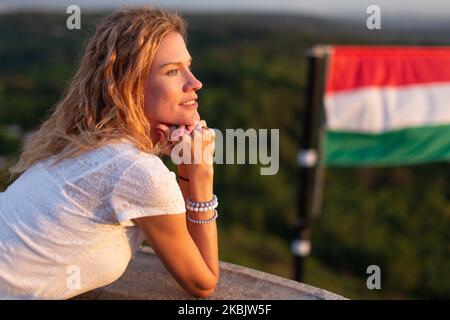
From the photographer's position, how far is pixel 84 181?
164 cm

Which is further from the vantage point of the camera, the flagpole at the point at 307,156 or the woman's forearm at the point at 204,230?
the flagpole at the point at 307,156

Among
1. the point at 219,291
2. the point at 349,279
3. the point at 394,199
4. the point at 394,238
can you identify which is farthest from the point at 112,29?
the point at 394,199

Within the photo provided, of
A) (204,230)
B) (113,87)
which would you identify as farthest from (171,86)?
(204,230)

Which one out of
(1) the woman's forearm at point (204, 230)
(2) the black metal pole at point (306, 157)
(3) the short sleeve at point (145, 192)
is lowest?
(2) the black metal pole at point (306, 157)

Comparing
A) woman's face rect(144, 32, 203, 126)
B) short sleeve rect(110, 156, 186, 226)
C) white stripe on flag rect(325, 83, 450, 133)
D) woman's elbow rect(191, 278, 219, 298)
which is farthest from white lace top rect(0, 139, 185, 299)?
white stripe on flag rect(325, 83, 450, 133)

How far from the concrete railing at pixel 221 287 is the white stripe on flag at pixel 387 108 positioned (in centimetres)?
179

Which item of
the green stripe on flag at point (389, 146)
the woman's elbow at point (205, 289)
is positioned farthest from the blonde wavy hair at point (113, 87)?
the green stripe on flag at point (389, 146)

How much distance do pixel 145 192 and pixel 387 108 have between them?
2543 millimetres

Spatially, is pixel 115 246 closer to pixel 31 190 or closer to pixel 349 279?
pixel 31 190

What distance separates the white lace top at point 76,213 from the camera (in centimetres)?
163

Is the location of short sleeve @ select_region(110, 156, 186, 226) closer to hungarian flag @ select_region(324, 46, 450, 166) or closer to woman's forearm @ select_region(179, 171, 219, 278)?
woman's forearm @ select_region(179, 171, 219, 278)

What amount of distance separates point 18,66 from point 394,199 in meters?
6.79

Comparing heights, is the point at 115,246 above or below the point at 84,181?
below

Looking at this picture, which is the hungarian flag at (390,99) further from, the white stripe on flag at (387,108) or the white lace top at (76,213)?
the white lace top at (76,213)
